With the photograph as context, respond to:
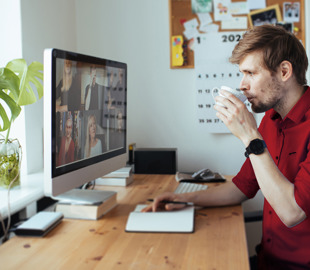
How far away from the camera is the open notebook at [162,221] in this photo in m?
1.21

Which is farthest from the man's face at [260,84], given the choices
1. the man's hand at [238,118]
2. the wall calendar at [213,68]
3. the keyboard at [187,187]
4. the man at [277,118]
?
the wall calendar at [213,68]

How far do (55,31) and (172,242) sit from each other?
1.42m

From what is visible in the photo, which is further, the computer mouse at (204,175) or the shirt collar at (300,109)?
the computer mouse at (204,175)

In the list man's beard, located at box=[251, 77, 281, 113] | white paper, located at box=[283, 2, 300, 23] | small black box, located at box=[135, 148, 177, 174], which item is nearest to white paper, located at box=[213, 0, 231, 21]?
white paper, located at box=[283, 2, 300, 23]

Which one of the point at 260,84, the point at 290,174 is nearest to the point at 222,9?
the point at 260,84

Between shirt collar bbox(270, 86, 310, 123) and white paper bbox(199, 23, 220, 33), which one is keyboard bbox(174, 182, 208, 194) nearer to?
shirt collar bbox(270, 86, 310, 123)

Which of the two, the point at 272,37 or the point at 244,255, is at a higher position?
the point at 272,37

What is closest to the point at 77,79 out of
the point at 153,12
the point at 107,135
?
the point at 107,135

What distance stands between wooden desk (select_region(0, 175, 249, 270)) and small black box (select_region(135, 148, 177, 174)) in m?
0.73

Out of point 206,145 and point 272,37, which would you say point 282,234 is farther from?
point 206,145

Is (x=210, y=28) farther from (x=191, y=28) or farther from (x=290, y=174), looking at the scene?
(x=290, y=174)

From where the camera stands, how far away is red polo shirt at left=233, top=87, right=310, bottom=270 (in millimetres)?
1234

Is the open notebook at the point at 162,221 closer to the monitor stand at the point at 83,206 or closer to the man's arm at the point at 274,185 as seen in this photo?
the monitor stand at the point at 83,206

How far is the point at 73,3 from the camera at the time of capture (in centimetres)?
232
